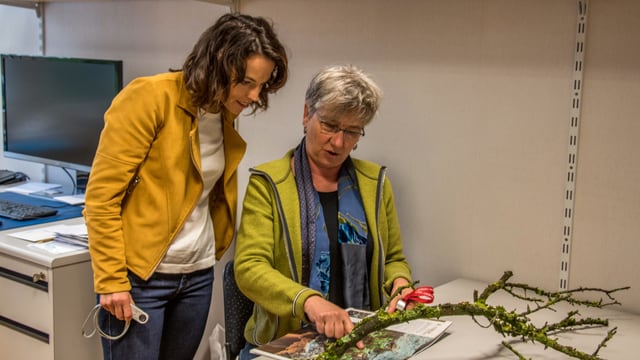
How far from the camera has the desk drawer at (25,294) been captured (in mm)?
2127

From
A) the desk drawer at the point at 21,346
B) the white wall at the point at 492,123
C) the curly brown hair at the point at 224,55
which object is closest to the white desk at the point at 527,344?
the white wall at the point at 492,123

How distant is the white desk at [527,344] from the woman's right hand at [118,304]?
1.41 feet

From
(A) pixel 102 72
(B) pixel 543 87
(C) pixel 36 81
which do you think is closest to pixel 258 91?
(B) pixel 543 87

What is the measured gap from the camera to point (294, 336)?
150 centimetres

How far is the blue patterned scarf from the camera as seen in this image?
1.75 metres

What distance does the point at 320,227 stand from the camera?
177 centimetres

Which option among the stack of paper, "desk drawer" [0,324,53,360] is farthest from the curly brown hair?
"desk drawer" [0,324,53,360]

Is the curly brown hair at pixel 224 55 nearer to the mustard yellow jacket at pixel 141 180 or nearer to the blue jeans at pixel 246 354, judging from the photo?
the mustard yellow jacket at pixel 141 180

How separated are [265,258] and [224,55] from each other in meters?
0.49

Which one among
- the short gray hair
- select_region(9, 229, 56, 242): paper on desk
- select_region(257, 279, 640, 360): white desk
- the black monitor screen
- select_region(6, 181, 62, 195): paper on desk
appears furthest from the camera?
select_region(6, 181, 62, 195): paper on desk

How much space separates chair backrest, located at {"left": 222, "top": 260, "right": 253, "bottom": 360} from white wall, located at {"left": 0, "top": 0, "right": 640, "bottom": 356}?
0.56m

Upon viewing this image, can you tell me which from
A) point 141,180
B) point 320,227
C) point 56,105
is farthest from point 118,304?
point 56,105

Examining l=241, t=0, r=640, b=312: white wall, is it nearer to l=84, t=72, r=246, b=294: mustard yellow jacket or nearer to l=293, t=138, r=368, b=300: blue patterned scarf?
l=293, t=138, r=368, b=300: blue patterned scarf

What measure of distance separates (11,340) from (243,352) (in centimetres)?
94
